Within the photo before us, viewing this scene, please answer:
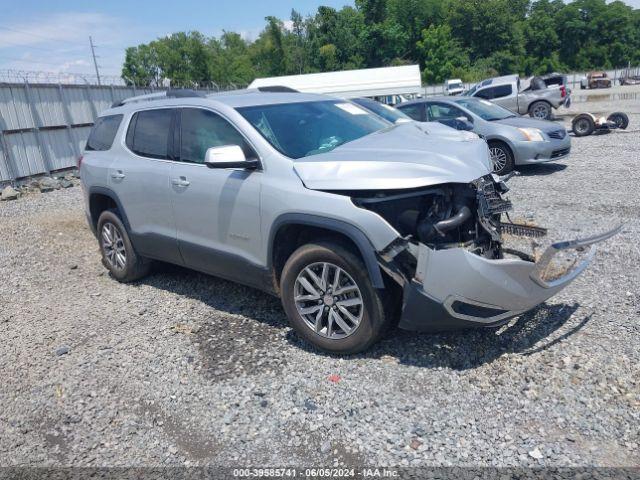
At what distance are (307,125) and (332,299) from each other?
60.3 inches

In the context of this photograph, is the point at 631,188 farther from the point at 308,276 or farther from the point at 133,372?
the point at 133,372

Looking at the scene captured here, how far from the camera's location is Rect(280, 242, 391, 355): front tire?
3.59m

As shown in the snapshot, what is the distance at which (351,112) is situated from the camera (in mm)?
4957

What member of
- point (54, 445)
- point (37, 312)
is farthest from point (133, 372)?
point (37, 312)

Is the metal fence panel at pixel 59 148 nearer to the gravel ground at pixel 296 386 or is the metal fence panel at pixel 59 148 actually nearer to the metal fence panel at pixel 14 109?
the metal fence panel at pixel 14 109

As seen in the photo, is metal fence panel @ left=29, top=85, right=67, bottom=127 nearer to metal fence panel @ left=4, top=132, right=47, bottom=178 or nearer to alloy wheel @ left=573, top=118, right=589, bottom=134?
metal fence panel @ left=4, top=132, right=47, bottom=178

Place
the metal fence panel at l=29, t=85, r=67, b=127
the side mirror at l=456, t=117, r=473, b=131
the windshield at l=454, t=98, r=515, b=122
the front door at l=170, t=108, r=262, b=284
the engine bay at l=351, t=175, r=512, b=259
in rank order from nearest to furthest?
1. the engine bay at l=351, t=175, r=512, b=259
2. the front door at l=170, t=108, r=262, b=284
3. the side mirror at l=456, t=117, r=473, b=131
4. the windshield at l=454, t=98, r=515, b=122
5. the metal fence panel at l=29, t=85, r=67, b=127

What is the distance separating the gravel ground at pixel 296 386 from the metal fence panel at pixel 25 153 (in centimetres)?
882

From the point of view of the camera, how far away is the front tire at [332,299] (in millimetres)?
3588

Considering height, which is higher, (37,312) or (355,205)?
(355,205)

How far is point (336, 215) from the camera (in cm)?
356

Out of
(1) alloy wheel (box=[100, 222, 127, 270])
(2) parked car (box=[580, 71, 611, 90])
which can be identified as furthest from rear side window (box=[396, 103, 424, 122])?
(2) parked car (box=[580, 71, 611, 90])

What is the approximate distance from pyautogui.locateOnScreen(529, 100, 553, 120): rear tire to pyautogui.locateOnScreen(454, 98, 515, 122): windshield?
9.56 metres

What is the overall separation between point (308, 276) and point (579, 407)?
1.90m
